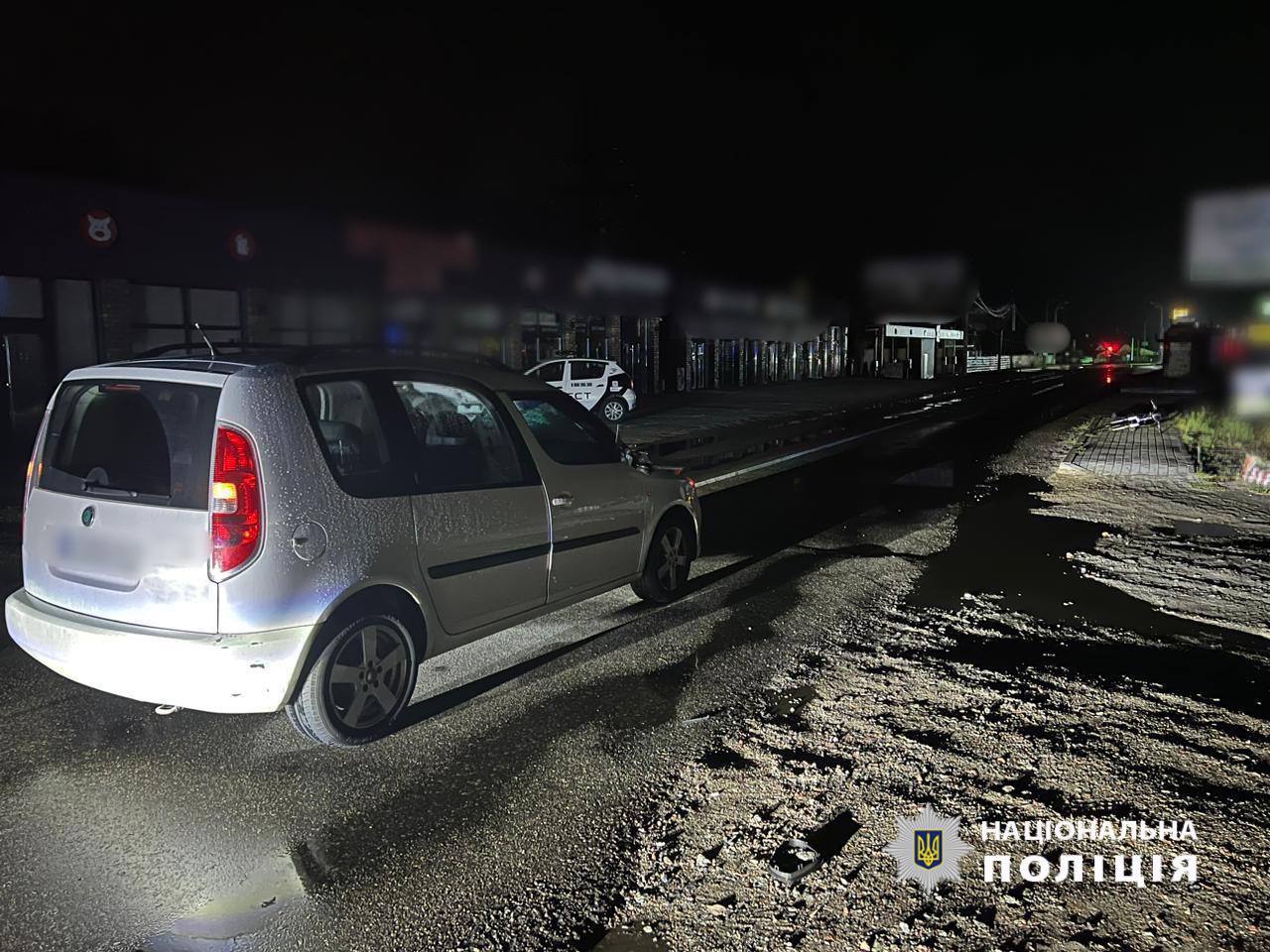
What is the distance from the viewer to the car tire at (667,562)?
6.50 m

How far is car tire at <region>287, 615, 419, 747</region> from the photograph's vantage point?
411 centimetres

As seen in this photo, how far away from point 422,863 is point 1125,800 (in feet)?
9.12

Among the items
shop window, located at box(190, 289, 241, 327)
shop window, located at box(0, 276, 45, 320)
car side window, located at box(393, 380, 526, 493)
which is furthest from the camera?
shop window, located at box(190, 289, 241, 327)

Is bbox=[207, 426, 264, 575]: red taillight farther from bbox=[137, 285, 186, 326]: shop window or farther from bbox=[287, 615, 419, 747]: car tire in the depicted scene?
bbox=[137, 285, 186, 326]: shop window

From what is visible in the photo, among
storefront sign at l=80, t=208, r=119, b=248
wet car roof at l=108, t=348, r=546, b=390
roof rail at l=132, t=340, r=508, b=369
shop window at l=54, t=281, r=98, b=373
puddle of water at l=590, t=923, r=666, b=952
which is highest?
storefront sign at l=80, t=208, r=119, b=248

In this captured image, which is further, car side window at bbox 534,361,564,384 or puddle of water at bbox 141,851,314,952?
car side window at bbox 534,361,564,384

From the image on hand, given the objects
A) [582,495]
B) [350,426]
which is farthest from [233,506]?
[582,495]

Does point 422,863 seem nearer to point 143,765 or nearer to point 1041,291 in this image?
point 143,765

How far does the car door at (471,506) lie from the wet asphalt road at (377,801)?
550 millimetres

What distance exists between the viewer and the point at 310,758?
13.9 ft

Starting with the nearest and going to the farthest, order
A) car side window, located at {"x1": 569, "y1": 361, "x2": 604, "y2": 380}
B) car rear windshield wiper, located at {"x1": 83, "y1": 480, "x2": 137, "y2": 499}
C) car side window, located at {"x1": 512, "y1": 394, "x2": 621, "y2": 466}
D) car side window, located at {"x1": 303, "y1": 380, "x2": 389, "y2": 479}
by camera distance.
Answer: car rear windshield wiper, located at {"x1": 83, "y1": 480, "x2": 137, "y2": 499} < car side window, located at {"x1": 303, "y1": 380, "x2": 389, "y2": 479} < car side window, located at {"x1": 512, "y1": 394, "x2": 621, "y2": 466} < car side window, located at {"x1": 569, "y1": 361, "x2": 604, "y2": 380}

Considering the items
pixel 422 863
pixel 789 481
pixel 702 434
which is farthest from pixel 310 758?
pixel 702 434

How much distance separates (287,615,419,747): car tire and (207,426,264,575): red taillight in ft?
1.86

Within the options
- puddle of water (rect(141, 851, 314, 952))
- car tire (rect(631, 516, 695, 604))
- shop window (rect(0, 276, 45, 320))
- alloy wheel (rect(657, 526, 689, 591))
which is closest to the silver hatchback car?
puddle of water (rect(141, 851, 314, 952))
